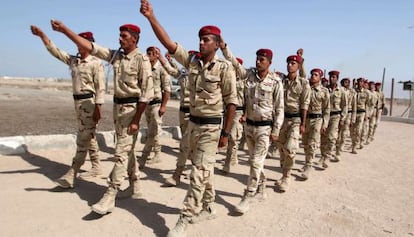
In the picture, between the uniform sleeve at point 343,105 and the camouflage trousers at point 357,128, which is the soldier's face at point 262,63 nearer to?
the uniform sleeve at point 343,105

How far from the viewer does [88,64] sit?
17.1 ft

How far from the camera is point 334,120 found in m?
8.14

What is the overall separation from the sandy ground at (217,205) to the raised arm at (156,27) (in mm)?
2080

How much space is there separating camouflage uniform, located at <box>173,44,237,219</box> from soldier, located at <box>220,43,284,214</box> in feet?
3.24

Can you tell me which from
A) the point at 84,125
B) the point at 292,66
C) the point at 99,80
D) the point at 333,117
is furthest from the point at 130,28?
the point at 333,117

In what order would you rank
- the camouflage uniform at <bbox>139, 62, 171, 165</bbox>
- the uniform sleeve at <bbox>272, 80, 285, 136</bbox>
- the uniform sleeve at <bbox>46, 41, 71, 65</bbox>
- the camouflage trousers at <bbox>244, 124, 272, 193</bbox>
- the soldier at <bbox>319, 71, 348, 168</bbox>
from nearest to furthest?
the camouflage trousers at <bbox>244, 124, 272, 193</bbox> < the uniform sleeve at <bbox>272, 80, 285, 136</bbox> < the uniform sleeve at <bbox>46, 41, 71, 65</bbox> < the camouflage uniform at <bbox>139, 62, 171, 165</bbox> < the soldier at <bbox>319, 71, 348, 168</bbox>

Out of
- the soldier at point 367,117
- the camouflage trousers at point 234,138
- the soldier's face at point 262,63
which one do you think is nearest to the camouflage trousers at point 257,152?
the soldier's face at point 262,63

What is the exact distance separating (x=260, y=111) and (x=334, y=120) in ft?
13.3

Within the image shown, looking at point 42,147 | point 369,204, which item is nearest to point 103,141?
point 42,147

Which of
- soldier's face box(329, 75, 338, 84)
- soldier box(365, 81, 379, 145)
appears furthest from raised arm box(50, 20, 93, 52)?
soldier box(365, 81, 379, 145)

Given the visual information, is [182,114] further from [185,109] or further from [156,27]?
[156,27]

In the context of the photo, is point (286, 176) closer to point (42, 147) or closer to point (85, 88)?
point (85, 88)

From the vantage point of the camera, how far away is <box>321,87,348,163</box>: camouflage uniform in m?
7.95

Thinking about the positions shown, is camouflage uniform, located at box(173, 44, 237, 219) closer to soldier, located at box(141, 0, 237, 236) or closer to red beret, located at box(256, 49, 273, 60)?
soldier, located at box(141, 0, 237, 236)
